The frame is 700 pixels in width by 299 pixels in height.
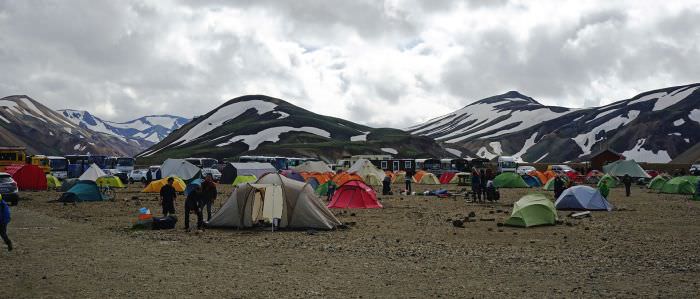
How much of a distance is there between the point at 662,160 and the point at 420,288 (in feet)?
494

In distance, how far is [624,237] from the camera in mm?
19062

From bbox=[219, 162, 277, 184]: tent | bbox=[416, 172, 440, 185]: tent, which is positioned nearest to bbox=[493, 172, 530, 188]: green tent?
bbox=[416, 172, 440, 185]: tent

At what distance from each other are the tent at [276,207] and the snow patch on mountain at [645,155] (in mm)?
140885

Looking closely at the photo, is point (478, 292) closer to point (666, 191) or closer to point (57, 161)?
point (666, 191)

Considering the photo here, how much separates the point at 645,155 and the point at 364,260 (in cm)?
15139

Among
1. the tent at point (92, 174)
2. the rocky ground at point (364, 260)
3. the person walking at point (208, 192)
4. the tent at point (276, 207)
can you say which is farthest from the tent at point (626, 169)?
the person walking at point (208, 192)

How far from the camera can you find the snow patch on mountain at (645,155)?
14500 cm

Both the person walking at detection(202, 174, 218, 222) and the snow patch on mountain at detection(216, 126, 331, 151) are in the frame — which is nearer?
the person walking at detection(202, 174, 218, 222)

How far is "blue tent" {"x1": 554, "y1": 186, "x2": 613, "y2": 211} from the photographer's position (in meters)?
28.8

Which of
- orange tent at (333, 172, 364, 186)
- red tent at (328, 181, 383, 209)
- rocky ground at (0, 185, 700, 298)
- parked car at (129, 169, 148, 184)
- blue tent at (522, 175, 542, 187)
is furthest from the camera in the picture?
parked car at (129, 169, 148, 184)

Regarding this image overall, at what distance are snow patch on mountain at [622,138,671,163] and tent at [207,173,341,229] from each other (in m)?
141

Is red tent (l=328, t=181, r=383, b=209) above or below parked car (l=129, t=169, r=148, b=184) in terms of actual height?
below

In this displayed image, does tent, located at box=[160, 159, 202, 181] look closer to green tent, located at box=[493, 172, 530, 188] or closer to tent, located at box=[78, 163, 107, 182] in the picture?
tent, located at box=[78, 163, 107, 182]

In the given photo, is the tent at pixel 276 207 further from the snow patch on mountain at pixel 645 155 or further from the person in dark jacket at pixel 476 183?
the snow patch on mountain at pixel 645 155
